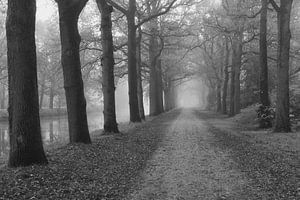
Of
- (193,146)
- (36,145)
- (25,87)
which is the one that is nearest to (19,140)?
(36,145)

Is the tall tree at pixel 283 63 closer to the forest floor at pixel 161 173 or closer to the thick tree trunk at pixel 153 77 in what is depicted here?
the forest floor at pixel 161 173

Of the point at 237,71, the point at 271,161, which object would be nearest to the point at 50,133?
the point at 237,71

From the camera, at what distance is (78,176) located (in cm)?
834

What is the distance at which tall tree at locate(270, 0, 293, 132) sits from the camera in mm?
17719

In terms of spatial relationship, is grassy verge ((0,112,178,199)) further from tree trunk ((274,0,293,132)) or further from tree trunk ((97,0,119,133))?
tree trunk ((274,0,293,132))

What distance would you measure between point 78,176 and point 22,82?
8.15 ft

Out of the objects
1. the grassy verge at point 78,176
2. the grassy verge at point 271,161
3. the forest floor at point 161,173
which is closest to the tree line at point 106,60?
the grassy verge at point 78,176

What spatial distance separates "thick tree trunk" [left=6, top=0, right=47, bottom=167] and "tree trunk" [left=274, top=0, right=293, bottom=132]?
12889 mm

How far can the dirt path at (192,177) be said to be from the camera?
7.22 metres

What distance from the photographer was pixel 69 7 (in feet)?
40.9

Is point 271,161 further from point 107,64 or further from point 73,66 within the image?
point 107,64

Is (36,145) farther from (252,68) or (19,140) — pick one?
(252,68)

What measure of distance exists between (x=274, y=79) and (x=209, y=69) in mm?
11295

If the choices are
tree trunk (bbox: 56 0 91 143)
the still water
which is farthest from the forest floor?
the still water
